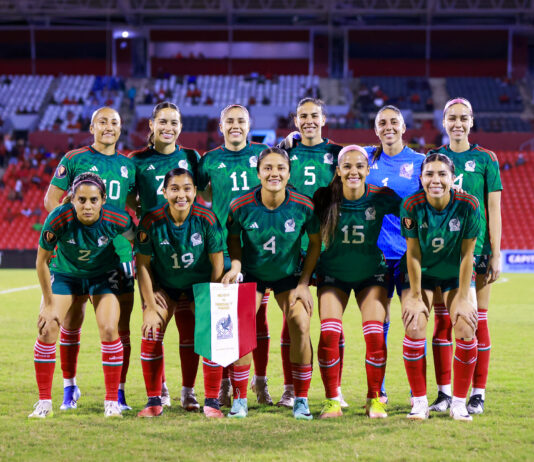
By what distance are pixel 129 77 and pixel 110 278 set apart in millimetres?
30648

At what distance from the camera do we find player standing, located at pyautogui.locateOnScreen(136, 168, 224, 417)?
5070 millimetres

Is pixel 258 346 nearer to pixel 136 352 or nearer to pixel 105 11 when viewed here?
pixel 136 352

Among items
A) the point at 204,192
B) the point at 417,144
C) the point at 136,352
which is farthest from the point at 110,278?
the point at 417,144

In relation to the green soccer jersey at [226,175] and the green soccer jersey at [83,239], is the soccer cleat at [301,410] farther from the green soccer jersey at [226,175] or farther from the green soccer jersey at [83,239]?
the green soccer jersey at [83,239]

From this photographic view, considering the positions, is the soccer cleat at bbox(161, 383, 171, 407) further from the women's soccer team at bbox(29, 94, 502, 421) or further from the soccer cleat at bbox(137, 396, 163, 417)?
the soccer cleat at bbox(137, 396, 163, 417)

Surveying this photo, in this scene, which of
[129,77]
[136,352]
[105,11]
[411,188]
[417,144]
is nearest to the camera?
[411,188]

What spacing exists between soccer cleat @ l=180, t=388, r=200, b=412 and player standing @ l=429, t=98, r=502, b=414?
1.66 m

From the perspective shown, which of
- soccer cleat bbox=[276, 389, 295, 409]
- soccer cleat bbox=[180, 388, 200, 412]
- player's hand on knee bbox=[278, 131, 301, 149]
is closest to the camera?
soccer cleat bbox=[180, 388, 200, 412]

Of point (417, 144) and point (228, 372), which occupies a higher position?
point (417, 144)

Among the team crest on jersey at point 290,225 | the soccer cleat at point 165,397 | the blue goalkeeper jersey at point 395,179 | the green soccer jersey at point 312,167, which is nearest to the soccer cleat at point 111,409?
the soccer cleat at point 165,397

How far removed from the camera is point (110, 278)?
5227 mm

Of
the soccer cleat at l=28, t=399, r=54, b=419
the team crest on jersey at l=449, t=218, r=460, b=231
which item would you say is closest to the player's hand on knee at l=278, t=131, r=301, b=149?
the team crest on jersey at l=449, t=218, r=460, b=231

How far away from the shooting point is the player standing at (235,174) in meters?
5.65

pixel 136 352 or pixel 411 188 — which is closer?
pixel 411 188
